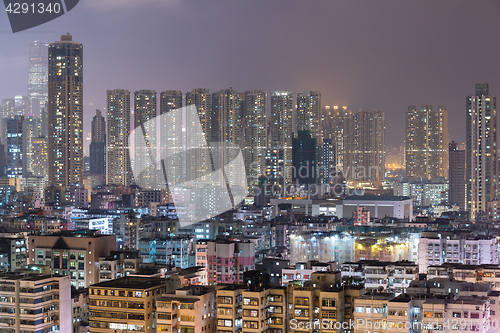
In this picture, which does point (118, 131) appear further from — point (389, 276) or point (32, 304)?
point (32, 304)

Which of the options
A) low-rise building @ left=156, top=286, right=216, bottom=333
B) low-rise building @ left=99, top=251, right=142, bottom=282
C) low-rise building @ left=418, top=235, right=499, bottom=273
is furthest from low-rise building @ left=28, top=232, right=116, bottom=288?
low-rise building @ left=418, top=235, right=499, bottom=273

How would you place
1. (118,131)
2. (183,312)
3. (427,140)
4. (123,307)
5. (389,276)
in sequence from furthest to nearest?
(427,140) < (118,131) < (389,276) < (123,307) < (183,312)

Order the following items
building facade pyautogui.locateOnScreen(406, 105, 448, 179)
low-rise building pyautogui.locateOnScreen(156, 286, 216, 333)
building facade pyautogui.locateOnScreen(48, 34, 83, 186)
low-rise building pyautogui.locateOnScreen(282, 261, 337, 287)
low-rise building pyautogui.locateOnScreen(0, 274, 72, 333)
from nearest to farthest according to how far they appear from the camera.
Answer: low-rise building pyautogui.locateOnScreen(156, 286, 216, 333) < low-rise building pyautogui.locateOnScreen(0, 274, 72, 333) < low-rise building pyautogui.locateOnScreen(282, 261, 337, 287) < building facade pyautogui.locateOnScreen(48, 34, 83, 186) < building facade pyautogui.locateOnScreen(406, 105, 448, 179)

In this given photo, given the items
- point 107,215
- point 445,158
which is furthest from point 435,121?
point 107,215

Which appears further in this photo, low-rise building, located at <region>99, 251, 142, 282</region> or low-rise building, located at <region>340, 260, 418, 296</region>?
low-rise building, located at <region>99, 251, 142, 282</region>

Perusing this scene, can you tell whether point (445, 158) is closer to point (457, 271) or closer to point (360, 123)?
point (360, 123)

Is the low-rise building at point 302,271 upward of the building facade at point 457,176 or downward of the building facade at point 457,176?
downward

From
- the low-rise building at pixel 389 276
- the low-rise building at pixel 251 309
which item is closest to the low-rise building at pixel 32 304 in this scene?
the low-rise building at pixel 251 309

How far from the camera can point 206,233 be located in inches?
747

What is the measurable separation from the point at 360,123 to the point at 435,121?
425 cm

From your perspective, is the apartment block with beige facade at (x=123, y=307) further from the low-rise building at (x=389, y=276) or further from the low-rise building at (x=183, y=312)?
the low-rise building at (x=389, y=276)

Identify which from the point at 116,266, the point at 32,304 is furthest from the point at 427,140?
the point at 32,304

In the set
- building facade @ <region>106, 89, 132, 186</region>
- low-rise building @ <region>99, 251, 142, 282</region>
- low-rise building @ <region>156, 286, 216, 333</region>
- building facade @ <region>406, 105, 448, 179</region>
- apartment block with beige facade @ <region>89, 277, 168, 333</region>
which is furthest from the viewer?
building facade @ <region>406, 105, 448, 179</region>

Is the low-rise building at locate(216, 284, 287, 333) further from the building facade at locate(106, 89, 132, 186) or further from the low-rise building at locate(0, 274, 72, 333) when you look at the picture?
the building facade at locate(106, 89, 132, 186)
